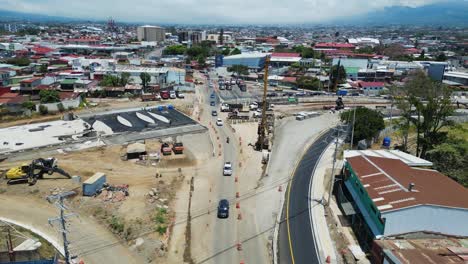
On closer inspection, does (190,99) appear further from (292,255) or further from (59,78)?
(292,255)

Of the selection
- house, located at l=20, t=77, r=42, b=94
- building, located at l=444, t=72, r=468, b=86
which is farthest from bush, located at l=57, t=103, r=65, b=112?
building, located at l=444, t=72, r=468, b=86

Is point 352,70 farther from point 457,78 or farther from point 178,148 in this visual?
point 178,148

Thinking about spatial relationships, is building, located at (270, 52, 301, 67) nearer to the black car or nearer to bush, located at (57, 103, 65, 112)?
bush, located at (57, 103, 65, 112)

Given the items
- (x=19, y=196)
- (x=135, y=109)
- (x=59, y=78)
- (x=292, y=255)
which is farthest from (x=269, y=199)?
(x=59, y=78)

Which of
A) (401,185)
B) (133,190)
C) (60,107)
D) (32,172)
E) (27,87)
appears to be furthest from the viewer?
(27,87)

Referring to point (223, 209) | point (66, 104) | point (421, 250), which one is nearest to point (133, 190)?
point (223, 209)
